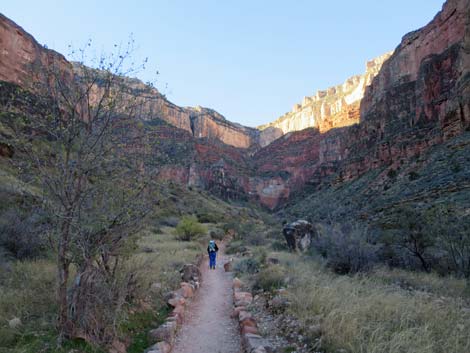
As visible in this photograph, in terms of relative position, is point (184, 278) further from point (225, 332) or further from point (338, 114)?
point (338, 114)

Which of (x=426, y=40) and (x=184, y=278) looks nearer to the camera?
(x=184, y=278)

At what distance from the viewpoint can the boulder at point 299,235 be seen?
18.5 metres

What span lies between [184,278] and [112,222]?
6093mm

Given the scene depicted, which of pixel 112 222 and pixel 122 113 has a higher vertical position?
pixel 122 113

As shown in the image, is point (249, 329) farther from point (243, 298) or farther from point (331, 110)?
point (331, 110)

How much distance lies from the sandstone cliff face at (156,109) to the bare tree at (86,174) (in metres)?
0.34

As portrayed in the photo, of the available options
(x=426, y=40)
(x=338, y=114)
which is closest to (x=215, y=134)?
(x=338, y=114)

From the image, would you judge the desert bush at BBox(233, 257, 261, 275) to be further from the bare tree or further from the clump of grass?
the bare tree

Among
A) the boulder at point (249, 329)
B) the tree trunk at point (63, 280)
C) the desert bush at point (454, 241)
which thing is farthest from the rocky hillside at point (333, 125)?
the desert bush at point (454, 241)

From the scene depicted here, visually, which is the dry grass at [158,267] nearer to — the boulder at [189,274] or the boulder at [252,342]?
the boulder at [189,274]

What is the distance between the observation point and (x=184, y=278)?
10.9 metres

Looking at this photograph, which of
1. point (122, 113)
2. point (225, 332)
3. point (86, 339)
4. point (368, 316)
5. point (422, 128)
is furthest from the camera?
point (422, 128)

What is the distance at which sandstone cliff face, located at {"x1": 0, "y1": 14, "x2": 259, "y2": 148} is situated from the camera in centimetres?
637

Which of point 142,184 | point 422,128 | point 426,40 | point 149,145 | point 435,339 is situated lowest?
point 435,339
